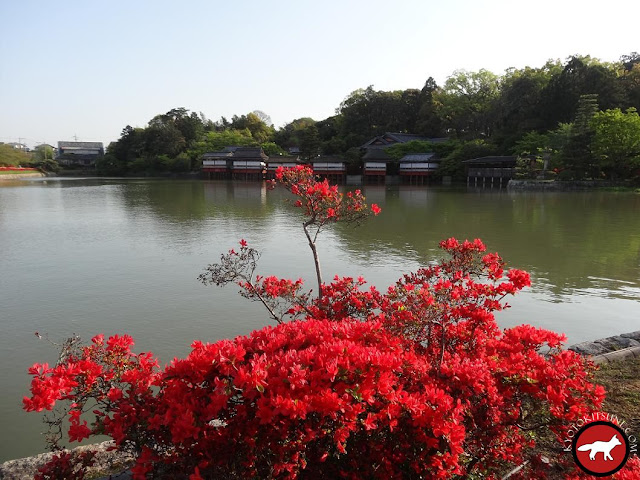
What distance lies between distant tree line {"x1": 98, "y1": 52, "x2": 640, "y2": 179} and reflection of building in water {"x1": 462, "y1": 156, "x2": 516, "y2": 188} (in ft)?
4.28

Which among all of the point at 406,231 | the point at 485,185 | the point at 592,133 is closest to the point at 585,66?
the point at 592,133

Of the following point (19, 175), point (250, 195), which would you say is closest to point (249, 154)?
point (250, 195)

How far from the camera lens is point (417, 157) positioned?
43.0 metres

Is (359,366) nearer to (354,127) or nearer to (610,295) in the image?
(610,295)

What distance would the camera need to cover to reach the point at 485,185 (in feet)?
119

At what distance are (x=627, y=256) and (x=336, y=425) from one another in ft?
37.6

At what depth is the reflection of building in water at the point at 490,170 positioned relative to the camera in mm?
34719

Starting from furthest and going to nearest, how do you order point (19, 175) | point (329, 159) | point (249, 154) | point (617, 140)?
point (19, 175), point (249, 154), point (329, 159), point (617, 140)

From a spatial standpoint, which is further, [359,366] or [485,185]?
[485,185]

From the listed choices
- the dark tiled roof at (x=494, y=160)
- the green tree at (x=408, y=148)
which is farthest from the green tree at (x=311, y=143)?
the dark tiled roof at (x=494, y=160)

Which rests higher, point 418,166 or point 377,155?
point 377,155

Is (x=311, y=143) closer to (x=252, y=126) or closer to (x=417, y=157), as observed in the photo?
(x=417, y=157)

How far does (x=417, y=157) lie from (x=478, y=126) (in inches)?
318

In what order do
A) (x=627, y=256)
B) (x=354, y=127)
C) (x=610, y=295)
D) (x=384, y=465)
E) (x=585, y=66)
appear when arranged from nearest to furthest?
(x=384, y=465)
(x=610, y=295)
(x=627, y=256)
(x=585, y=66)
(x=354, y=127)
